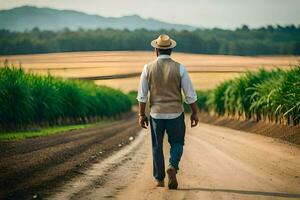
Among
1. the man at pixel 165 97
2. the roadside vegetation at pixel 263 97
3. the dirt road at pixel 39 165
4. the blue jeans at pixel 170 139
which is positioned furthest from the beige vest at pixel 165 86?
the roadside vegetation at pixel 263 97

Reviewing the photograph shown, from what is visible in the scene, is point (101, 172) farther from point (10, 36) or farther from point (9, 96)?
point (10, 36)

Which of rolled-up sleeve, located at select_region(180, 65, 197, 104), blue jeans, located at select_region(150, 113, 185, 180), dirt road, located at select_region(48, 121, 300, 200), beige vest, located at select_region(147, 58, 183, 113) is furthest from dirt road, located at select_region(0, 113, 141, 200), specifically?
rolled-up sleeve, located at select_region(180, 65, 197, 104)

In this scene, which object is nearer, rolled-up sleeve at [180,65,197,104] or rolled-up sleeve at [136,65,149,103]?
rolled-up sleeve at [180,65,197,104]

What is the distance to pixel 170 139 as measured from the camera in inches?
437

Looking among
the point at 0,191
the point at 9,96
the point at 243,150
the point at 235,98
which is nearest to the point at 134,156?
the point at 243,150

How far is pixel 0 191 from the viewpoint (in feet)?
31.5

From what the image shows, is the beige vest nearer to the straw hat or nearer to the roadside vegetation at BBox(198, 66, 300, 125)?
the straw hat

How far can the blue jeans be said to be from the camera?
10938 millimetres

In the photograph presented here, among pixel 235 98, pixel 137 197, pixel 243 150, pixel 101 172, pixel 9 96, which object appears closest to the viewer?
pixel 137 197

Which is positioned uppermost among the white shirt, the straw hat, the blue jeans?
the straw hat

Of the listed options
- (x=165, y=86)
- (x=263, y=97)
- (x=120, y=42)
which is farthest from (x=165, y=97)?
(x=120, y=42)

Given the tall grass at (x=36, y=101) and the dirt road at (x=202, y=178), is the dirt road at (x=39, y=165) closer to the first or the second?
the dirt road at (x=202, y=178)

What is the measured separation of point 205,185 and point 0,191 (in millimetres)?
3049

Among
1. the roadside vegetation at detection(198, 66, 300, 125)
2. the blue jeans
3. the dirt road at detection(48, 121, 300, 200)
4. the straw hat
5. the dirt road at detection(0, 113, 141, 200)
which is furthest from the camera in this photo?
the roadside vegetation at detection(198, 66, 300, 125)
